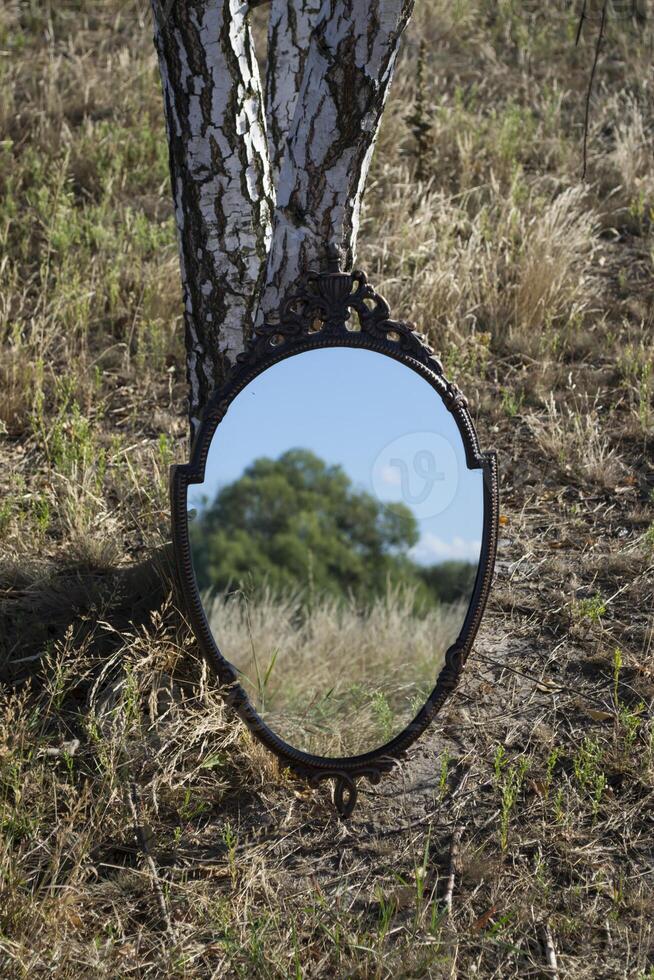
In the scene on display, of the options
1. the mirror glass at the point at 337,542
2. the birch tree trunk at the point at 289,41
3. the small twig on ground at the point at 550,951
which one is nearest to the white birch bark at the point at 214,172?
the birch tree trunk at the point at 289,41

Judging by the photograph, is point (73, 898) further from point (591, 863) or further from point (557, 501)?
point (557, 501)

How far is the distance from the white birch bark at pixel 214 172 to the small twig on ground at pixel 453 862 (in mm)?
1658

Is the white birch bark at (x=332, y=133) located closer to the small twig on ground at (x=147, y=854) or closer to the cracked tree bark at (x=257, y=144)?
the cracked tree bark at (x=257, y=144)

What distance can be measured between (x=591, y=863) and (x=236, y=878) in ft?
3.30

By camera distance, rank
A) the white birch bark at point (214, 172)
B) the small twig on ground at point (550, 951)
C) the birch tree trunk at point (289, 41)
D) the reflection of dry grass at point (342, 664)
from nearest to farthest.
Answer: the small twig on ground at point (550, 951), the reflection of dry grass at point (342, 664), the white birch bark at point (214, 172), the birch tree trunk at point (289, 41)

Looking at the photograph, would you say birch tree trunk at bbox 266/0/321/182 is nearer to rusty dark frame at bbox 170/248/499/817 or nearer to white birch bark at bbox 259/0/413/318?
white birch bark at bbox 259/0/413/318

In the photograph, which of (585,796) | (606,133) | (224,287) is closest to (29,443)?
(224,287)

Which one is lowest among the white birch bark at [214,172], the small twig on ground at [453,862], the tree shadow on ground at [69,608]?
the small twig on ground at [453,862]

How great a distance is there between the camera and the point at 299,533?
10.3 feet

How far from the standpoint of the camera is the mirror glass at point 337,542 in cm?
307

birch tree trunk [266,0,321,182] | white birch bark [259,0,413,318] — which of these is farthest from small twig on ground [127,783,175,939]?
birch tree trunk [266,0,321,182]

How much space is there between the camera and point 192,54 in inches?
131

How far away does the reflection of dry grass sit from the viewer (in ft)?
10.4

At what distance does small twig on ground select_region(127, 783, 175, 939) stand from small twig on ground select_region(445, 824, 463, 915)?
738 mm
